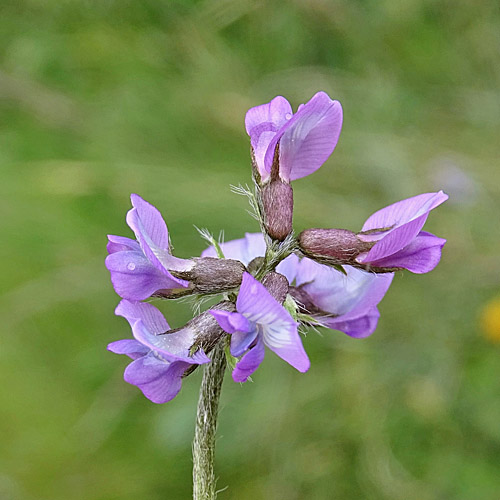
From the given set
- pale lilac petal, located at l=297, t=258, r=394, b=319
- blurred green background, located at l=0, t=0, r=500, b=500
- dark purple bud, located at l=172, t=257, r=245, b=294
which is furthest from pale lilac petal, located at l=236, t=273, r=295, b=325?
blurred green background, located at l=0, t=0, r=500, b=500

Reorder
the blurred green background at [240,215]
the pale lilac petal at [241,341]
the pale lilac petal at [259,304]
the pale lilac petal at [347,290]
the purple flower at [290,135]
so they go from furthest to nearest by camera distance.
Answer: the blurred green background at [240,215] → the pale lilac petal at [347,290] → the purple flower at [290,135] → the pale lilac petal at [241,341] → the pale lilac petal at [259,304]

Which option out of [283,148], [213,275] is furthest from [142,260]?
[283,148]

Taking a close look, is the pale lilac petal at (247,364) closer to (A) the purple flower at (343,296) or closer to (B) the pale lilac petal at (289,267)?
(A) the purple flower at (343,296)

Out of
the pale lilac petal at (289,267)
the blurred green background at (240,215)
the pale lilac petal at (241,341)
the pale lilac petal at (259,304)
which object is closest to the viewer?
the pale lilac petal at (259,304)

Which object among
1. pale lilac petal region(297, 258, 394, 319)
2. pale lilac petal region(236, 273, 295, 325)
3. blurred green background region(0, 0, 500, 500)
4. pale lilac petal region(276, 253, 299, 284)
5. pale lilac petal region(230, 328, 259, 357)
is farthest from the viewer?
blurred green background region(0, 0, 500, 500)

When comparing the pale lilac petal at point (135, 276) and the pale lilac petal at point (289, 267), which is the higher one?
the pale lilac petal at point (135, 276)

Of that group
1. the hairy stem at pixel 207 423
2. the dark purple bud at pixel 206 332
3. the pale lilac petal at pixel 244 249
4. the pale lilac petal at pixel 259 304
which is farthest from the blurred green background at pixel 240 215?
the pale lilac petal at pixel 259 304

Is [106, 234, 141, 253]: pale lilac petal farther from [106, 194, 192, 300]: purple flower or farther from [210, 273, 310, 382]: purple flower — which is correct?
[210, 273, 310, 382]: purple flower
